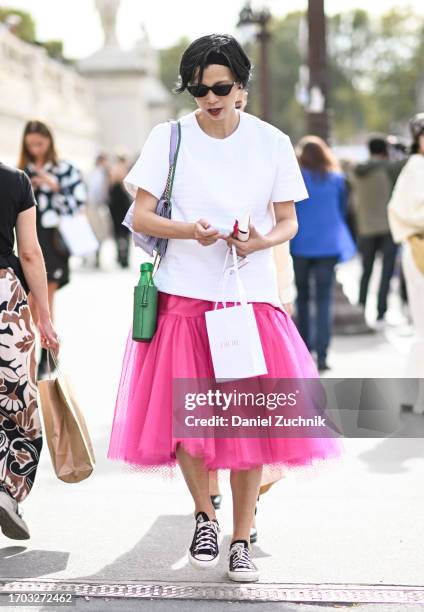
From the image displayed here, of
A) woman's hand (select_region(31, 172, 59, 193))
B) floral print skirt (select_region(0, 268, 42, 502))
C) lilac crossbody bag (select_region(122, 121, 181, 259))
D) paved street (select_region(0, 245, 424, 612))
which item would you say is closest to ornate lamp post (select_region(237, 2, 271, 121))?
woman's hand (select_region(31, 172, 59, 193))

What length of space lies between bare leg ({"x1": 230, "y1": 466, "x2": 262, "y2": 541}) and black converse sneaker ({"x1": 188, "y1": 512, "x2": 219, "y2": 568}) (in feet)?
0.28

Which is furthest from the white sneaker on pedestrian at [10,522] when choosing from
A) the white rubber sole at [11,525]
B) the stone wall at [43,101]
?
the stone wall at [43,101]

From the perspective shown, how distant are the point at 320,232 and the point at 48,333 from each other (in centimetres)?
482

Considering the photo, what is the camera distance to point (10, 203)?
5.32 metres

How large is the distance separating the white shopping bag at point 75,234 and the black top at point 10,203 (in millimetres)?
3963

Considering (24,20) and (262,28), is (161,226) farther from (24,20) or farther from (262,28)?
(24,20)

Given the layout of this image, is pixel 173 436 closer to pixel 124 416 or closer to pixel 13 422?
pixel 124 416

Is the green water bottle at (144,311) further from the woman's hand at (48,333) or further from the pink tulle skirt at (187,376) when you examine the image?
the woman's hand at (48,333)

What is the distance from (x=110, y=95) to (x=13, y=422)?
40.6 metres

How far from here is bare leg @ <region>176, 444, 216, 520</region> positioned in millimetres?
4945

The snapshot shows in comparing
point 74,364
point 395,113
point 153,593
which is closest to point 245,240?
point 153,593

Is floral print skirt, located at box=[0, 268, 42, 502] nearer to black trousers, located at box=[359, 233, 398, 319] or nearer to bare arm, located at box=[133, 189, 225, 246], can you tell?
bare arm, located at box=[133, 189, 225, 246]

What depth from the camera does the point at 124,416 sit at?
5.07 meters

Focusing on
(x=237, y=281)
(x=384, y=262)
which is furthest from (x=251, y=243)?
(x=384, y=262)
